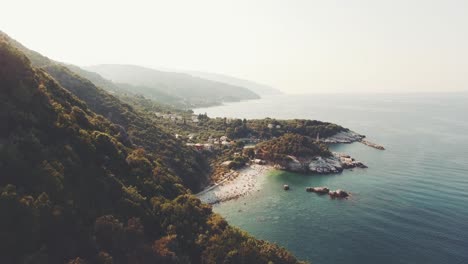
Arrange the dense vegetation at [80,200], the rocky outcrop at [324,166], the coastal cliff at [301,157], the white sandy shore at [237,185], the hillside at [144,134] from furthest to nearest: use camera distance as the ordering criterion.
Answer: the coastal cliff at [301,157], the rocky outcrop at [324,166], the hillside at [144,134], the white sandy shore at [237,185], the dense vegetation at [80,200]

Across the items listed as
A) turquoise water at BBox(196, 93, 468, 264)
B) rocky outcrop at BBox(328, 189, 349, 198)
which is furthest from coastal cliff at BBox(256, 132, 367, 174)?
rocky outcrop at BBox(328, 189, 349, 198)

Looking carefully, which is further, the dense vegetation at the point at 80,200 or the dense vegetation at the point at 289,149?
the dense vegetation at the point at 289,149

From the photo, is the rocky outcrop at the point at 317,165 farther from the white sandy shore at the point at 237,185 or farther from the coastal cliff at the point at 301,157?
the white sandy shore at the point at 237,185

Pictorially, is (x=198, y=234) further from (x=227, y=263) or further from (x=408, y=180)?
(x=408, y=180)

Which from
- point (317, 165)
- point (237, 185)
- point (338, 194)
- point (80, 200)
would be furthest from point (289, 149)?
point (80, 200)

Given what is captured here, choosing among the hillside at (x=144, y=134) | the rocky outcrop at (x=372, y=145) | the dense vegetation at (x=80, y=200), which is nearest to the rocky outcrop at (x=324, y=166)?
the hillside at (x=144, y=134)

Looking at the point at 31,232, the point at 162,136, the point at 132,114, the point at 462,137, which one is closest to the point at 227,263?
the point at 31,232

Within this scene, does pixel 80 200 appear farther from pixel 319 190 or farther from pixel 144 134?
pixel 319 190
